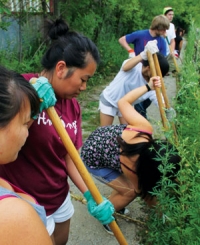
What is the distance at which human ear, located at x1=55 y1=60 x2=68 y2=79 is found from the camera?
65.6 inches

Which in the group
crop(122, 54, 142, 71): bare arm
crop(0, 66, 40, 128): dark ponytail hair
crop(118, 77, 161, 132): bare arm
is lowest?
crop(118, 77, 161, 132): bare arm

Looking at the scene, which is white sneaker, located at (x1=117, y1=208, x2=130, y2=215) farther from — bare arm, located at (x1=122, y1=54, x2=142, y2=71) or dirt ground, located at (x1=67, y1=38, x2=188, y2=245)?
bare arm, located at (x1=122, y1=54, x2=142, y2=71)

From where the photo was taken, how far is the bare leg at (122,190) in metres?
2.67

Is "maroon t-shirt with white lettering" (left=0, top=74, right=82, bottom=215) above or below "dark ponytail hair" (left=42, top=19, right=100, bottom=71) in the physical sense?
below

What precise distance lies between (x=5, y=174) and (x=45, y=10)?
19.0 ft

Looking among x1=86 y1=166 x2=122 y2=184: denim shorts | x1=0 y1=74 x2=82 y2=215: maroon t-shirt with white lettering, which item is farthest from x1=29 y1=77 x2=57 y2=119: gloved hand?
x1=86 y1=166 x2=122 y2=184: denim shorts

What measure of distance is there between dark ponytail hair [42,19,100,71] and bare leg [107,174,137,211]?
1245mm

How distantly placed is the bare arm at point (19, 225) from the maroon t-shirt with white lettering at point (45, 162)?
3.05 ft

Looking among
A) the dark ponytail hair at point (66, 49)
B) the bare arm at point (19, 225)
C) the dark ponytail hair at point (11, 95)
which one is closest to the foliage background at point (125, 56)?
the dark ponytail hair at point (66, 49)

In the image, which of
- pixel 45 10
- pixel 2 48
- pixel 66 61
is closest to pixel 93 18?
pixel 45 10

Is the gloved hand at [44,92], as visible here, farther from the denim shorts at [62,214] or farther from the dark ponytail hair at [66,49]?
the denim shorts at [62,214]

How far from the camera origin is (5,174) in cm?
173

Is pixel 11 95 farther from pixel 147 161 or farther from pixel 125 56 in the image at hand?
pixel 125 56

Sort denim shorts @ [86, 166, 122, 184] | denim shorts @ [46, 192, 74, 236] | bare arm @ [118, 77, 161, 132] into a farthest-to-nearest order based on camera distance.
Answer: denim shorts @ [86, 166, 122, 184] → bare arm @ [118, 77, 161, 132] → denim shorts @ [46, 192, 74, 236]
